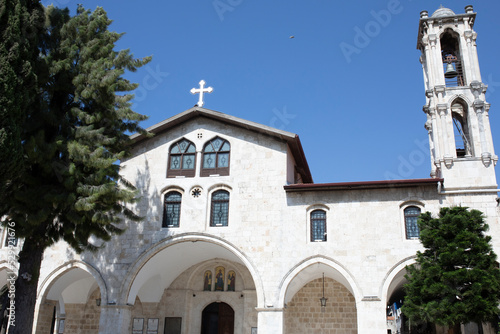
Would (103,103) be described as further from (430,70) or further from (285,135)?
(430,70)

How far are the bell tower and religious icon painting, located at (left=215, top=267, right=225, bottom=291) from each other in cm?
930

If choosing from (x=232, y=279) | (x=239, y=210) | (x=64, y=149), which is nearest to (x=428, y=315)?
(x=239, y=210)

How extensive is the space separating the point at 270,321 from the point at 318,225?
11.9 ft

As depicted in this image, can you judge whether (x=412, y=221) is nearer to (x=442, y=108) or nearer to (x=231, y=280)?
(x=442, y=108)

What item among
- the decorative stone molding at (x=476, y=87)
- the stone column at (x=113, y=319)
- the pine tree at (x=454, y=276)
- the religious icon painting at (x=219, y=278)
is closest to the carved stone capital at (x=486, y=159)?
the decorative stone molding at (x=476, y=87)

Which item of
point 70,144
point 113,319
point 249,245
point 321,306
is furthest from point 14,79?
point 321,306

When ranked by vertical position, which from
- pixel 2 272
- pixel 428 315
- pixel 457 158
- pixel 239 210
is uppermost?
pixel 457 158

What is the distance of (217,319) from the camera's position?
19.2 metres

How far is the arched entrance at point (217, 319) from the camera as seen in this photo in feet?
62.0

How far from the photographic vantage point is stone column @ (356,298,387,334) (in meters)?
14.5

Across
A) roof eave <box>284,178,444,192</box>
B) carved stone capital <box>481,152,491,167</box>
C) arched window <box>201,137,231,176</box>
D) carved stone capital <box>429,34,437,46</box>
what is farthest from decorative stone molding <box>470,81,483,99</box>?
arched window <box>201,137,231,176</box>

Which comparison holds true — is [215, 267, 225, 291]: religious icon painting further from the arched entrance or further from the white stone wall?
the arched entrance

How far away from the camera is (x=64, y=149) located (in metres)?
13.1

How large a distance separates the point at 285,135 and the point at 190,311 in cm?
824
